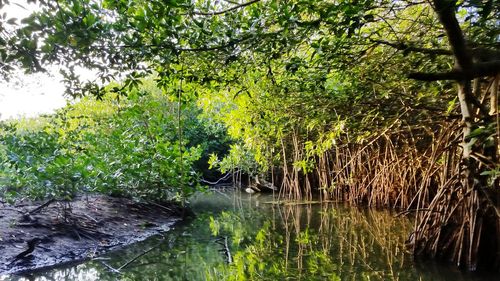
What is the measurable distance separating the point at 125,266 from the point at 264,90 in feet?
13.2

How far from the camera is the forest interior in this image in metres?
2.58

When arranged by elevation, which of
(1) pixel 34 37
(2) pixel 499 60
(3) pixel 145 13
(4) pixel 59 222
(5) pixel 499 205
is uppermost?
(3) pixel 145 13

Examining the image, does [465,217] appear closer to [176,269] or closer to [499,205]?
[499,205]

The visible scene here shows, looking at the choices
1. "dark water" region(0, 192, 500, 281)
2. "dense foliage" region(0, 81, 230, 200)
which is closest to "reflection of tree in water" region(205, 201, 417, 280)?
"dark water" region(0, 192, 500, 281)

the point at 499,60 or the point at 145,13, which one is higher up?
the point at 145,13

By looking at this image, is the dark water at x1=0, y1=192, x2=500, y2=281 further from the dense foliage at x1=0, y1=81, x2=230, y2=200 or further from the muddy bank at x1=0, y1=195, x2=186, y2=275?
the dense foliage at x1=0, y1=81, x2=230, y2=200

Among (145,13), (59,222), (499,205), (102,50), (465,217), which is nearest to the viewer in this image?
(102,50)

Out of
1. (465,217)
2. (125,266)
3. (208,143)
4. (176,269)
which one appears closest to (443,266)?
(465,217)

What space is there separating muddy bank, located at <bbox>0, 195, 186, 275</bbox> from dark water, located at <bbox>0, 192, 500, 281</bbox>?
11.3 inches

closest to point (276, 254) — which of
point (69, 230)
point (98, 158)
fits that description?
point (69, 230)

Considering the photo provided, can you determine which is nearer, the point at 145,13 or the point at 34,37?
the point at 34,37

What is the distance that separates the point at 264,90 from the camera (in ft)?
24.1

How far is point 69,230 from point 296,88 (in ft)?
11.7

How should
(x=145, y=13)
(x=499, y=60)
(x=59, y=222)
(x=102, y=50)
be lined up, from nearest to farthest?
(x=499, y=60), (x=102, y=50), (x=145, y=13), (x=59, y=222)
